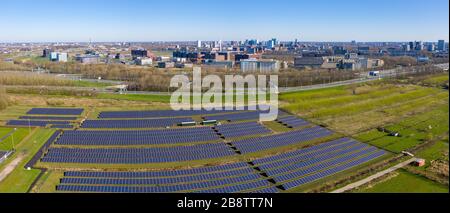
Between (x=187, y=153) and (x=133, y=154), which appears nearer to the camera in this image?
(x=133, y=154)

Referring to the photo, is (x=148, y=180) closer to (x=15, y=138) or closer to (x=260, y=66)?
(x=15, y=138)

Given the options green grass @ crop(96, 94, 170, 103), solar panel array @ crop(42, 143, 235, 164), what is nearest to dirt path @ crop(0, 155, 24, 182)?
solar panel array @ crop(42, 143, 235, 164)

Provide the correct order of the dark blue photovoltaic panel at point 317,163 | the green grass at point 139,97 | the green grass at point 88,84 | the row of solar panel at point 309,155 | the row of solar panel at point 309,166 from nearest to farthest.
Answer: the row of solar panel at point 309,166, the dark blue photovoltaic panel at point 317,163, the row of solar panel at point 309,155, the green grass at point 139,97, the green grass at point 88,84

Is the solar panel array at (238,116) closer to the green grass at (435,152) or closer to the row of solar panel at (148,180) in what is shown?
the row of solar panel at (148,180)

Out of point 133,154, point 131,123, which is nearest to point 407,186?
point 133,154

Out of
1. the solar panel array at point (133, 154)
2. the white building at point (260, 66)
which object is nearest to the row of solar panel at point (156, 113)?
the solar panel array at point (133, 154)

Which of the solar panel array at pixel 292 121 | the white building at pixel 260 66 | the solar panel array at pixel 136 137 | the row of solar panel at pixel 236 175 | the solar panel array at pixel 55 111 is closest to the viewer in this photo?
the row of solar panel at pixel 236 175
